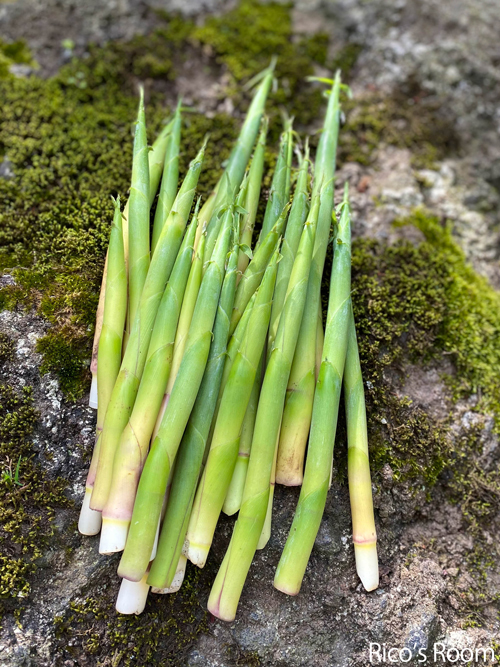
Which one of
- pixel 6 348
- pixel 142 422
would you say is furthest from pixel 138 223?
pixel 142 422

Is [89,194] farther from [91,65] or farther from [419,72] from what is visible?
[419,72]

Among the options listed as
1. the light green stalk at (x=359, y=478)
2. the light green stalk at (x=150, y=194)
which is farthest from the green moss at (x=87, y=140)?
the light green stalk at (x=359, y=478)

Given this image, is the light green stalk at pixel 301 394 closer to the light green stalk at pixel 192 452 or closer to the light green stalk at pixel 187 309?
the light green stalk at pixel 192 452

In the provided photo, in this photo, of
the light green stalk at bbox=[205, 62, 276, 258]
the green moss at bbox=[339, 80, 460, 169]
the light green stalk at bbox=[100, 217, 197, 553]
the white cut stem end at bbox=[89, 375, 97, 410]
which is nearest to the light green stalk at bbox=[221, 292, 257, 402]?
Result: the light green stalk at bbox=[100, 217, 197, 553]

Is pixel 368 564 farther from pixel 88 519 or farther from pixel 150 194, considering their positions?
pixel 150 194

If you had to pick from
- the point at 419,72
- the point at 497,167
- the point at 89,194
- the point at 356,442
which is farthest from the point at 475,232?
the point at 89,194

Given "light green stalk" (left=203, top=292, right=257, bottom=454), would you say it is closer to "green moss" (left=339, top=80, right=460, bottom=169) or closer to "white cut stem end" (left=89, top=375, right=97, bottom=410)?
"white cut stem end" (left=89, top=375, right=97, bottom=410)
